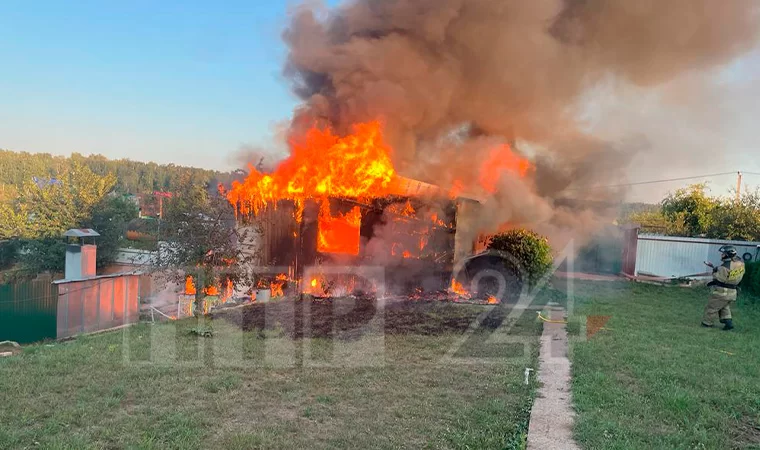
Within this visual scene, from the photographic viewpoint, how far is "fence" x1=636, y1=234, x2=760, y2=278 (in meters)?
16.7

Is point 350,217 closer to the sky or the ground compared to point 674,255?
closer to the sky

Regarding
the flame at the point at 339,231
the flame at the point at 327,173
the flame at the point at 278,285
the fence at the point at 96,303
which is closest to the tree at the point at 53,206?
the fence at the point at 96,303

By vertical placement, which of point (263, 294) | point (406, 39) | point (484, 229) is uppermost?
point (406, 39)

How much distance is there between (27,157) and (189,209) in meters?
69.1

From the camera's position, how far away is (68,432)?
3.83 meters

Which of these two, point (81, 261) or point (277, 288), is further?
point (277, 288)

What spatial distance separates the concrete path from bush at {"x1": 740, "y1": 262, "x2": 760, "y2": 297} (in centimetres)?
880

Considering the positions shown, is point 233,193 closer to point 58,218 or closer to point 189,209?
point 189,209

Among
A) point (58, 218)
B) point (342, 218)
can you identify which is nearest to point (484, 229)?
point (342, 218)

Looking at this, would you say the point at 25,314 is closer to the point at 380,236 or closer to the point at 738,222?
the point at 380,236

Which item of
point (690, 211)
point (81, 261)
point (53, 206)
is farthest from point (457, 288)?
point (53, 206)

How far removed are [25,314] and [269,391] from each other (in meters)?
12.9

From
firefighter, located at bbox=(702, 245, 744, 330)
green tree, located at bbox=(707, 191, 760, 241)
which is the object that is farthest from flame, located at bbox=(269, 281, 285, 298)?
green tree, located at bbox=(707, 191, 760, 241)

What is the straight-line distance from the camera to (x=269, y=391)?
5.02 metres
